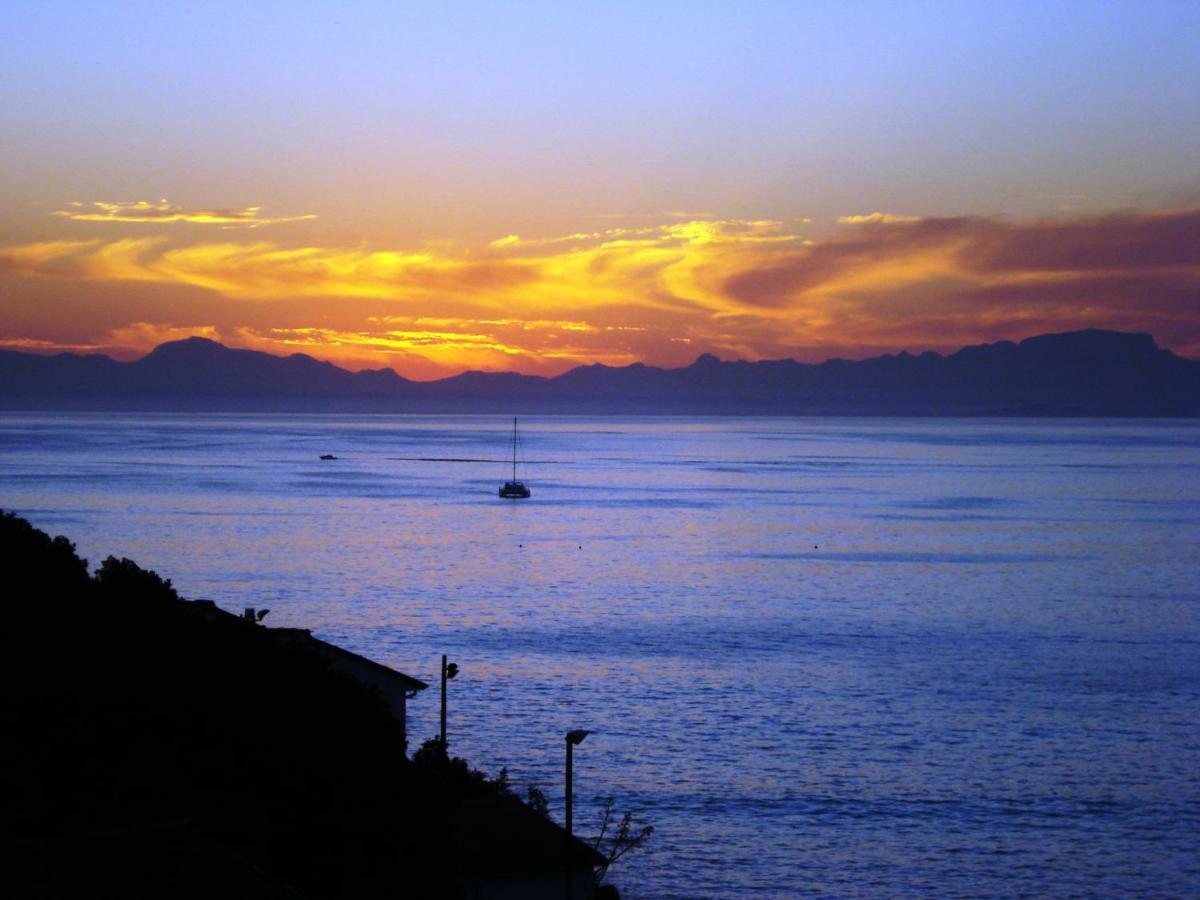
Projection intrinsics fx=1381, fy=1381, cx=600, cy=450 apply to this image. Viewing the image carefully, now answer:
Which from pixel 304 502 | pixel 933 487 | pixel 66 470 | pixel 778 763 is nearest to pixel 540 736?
pixel 778 763

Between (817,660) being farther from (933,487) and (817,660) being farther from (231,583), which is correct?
(933,487)

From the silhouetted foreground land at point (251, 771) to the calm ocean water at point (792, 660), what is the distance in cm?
775

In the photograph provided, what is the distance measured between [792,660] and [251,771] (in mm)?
33535

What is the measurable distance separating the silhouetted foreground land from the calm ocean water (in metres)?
7.75

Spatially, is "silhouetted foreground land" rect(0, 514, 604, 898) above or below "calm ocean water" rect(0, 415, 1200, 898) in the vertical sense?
above

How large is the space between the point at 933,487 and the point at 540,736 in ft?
416

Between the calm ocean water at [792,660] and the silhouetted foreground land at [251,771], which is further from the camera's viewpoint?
the calm ocean water at [792,660]

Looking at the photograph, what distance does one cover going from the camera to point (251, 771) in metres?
22.5

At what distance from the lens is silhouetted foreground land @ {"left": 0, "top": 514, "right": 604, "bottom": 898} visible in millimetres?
20938

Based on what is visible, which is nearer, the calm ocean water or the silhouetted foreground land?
the silhouetted foreground land

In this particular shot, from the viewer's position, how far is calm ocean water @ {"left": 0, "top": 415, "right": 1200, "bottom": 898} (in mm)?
32812

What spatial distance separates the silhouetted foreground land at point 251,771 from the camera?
20.9 m

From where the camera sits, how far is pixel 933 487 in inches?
6329

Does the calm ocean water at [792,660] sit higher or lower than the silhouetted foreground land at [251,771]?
lower
